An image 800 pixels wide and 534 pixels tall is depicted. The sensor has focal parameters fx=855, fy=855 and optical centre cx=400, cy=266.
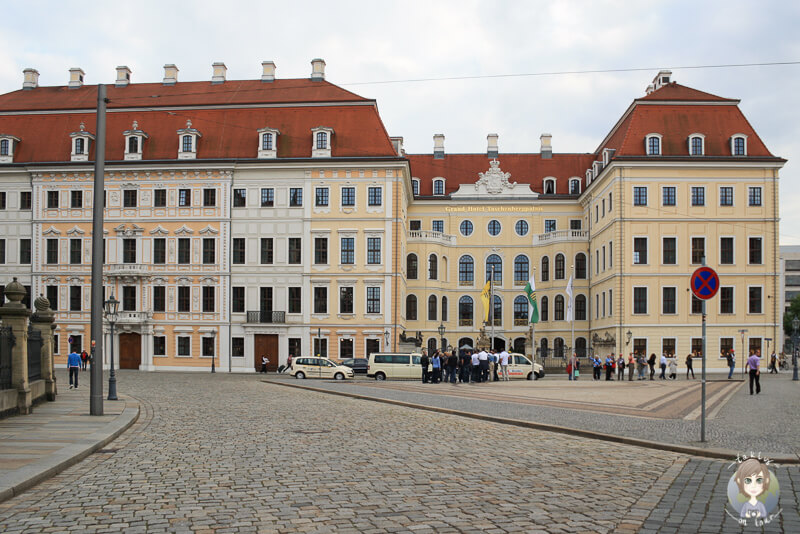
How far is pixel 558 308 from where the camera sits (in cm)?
7206

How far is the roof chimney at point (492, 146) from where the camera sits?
3167 inches

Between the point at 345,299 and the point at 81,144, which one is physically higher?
the point at 81,144

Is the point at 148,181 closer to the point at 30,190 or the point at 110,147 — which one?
the point at 110,147

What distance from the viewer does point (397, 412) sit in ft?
71.7

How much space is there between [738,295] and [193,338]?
38.1m

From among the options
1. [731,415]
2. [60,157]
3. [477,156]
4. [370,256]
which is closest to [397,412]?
[731,415]

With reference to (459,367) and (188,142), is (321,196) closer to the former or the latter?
(188,142)

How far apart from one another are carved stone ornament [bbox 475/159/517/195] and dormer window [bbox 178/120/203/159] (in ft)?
84.0

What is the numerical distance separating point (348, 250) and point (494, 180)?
20118 mm

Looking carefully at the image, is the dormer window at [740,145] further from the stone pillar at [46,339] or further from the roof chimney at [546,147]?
the stone pillar at [46,339]

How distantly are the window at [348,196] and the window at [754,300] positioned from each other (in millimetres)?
28365

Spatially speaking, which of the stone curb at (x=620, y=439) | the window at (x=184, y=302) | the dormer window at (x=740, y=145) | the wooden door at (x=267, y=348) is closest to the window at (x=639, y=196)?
the dormer window at (x=740, y=145)

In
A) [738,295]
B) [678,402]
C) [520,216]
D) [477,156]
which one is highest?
[477,156]

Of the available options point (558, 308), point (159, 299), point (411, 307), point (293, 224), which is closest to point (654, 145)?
point (558, 308)
